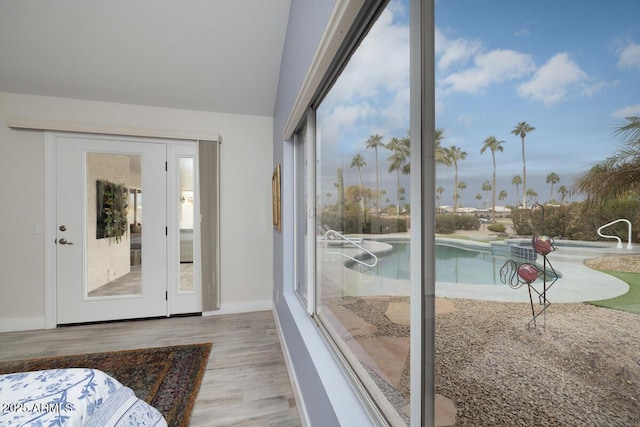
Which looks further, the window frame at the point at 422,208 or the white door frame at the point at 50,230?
the white door frame at the point at 50,230

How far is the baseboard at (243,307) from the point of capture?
3.49m

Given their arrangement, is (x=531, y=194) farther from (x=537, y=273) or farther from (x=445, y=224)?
(x=445, y=224)

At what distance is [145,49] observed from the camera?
2621 millimetres

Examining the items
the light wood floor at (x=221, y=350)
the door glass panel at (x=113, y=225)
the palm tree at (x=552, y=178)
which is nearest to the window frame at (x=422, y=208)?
the palm tree at (x=552, y=178)

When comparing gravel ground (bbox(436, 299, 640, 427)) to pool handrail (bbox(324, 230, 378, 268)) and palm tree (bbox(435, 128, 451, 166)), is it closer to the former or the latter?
palm tree (bbox(435, 128, 451, 166))

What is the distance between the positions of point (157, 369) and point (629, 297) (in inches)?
110

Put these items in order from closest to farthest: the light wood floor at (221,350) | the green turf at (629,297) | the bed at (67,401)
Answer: the green turf at (629,297), the bed at (67,401), the light wood floor at (221,350)

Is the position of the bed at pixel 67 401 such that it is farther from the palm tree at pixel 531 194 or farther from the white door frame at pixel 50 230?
the white door frame at pixel 50 230

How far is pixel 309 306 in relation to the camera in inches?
75.9

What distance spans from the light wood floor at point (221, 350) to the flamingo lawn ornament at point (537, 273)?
1816 millimetres

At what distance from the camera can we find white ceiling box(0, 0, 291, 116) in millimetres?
2312

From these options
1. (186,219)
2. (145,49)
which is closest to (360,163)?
(145,49)

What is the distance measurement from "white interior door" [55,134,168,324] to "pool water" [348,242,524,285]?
322 cm

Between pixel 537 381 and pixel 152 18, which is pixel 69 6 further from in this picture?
pixel 537 381
